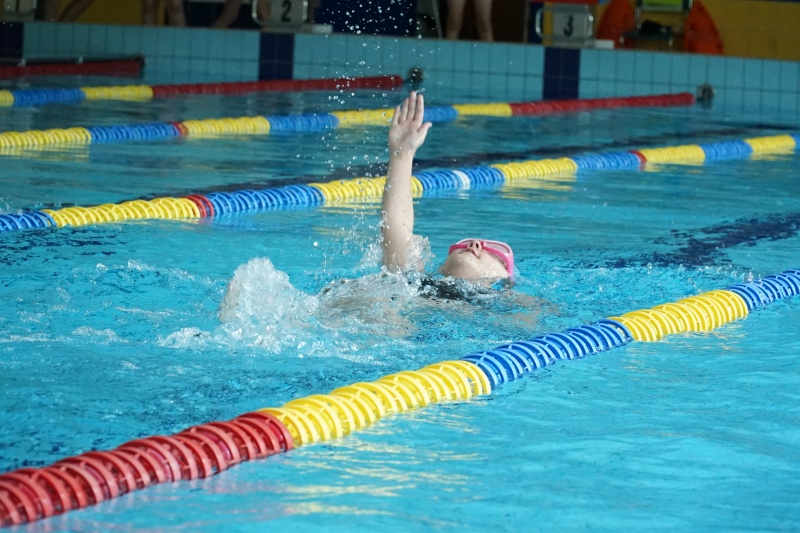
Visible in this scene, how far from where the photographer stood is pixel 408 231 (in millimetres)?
4574

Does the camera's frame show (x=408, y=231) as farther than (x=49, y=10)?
No

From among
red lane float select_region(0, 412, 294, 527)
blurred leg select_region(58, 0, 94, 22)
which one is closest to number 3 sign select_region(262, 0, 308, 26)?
blurred leg select_region(58, 0, 94, 22)

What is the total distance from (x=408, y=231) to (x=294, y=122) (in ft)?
19.0

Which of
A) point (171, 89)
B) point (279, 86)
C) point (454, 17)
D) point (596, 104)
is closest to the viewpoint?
point (171, 89)

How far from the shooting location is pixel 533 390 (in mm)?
3588

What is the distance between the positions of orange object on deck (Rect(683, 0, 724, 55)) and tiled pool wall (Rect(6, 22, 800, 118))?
1.96 feet

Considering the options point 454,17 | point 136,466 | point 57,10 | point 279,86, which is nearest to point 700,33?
point 454,17

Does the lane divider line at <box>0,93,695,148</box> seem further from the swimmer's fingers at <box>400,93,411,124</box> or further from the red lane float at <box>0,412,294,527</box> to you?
the red lane float at <box>0,412,294,527</box>

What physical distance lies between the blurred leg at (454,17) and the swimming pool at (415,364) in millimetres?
7120

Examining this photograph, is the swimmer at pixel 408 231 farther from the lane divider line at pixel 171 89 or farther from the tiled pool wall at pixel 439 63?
the tiled pool wall at pixel 439 63

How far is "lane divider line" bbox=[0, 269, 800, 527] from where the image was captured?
249 cm

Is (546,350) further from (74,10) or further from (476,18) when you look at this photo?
(74,10)

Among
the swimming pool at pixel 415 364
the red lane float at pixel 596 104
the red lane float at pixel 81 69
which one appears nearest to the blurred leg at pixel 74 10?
the red lane float at pixel 81 69

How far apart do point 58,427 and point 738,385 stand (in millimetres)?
1975
